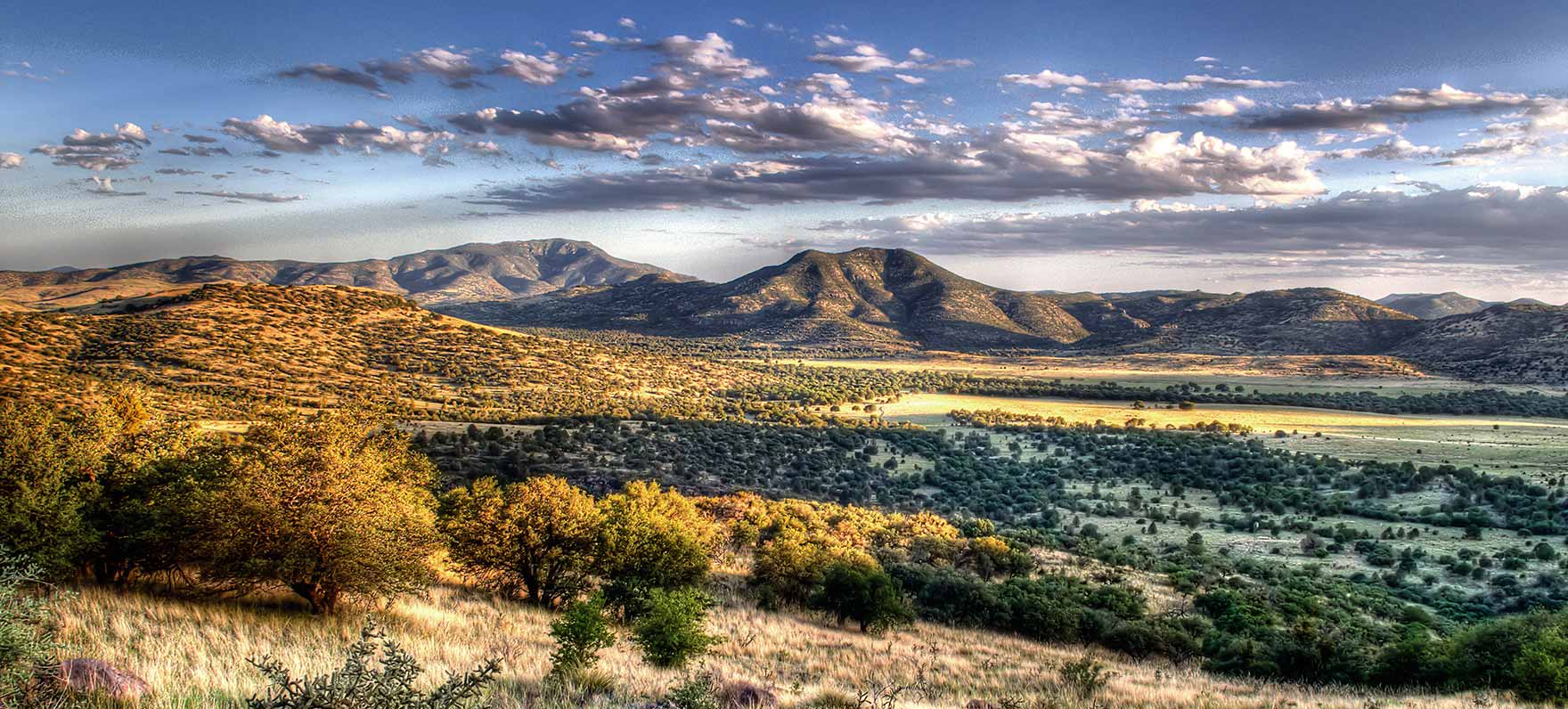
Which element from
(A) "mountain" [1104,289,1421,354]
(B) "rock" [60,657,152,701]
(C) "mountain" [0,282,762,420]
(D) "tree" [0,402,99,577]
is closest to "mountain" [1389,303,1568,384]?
(A) "mountain" [1104,289,1421,354]

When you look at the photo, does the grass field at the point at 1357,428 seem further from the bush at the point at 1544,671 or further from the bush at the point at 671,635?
the bush at the point at 671,635

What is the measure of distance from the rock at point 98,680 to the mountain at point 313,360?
119ft

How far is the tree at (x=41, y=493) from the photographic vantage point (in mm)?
12227

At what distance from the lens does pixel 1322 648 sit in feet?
61.2

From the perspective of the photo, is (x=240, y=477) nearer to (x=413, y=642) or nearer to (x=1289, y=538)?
(x=413, y=642)

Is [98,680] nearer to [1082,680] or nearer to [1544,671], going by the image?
[1082,680]

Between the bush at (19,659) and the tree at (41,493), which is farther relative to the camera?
the tree at (41,493)

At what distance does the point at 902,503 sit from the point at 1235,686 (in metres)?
31.6

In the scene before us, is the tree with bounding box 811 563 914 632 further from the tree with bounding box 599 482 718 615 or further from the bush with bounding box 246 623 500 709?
the bush with bounding box 246 623 500 709

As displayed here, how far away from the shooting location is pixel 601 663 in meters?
11.8

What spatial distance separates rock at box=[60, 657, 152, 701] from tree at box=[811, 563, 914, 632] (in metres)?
18.9

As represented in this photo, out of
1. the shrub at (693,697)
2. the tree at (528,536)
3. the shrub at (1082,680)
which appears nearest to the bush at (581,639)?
the shrub at (693,697)

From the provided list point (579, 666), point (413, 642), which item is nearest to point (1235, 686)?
point (579, 666)

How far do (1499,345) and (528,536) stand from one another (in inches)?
5509
